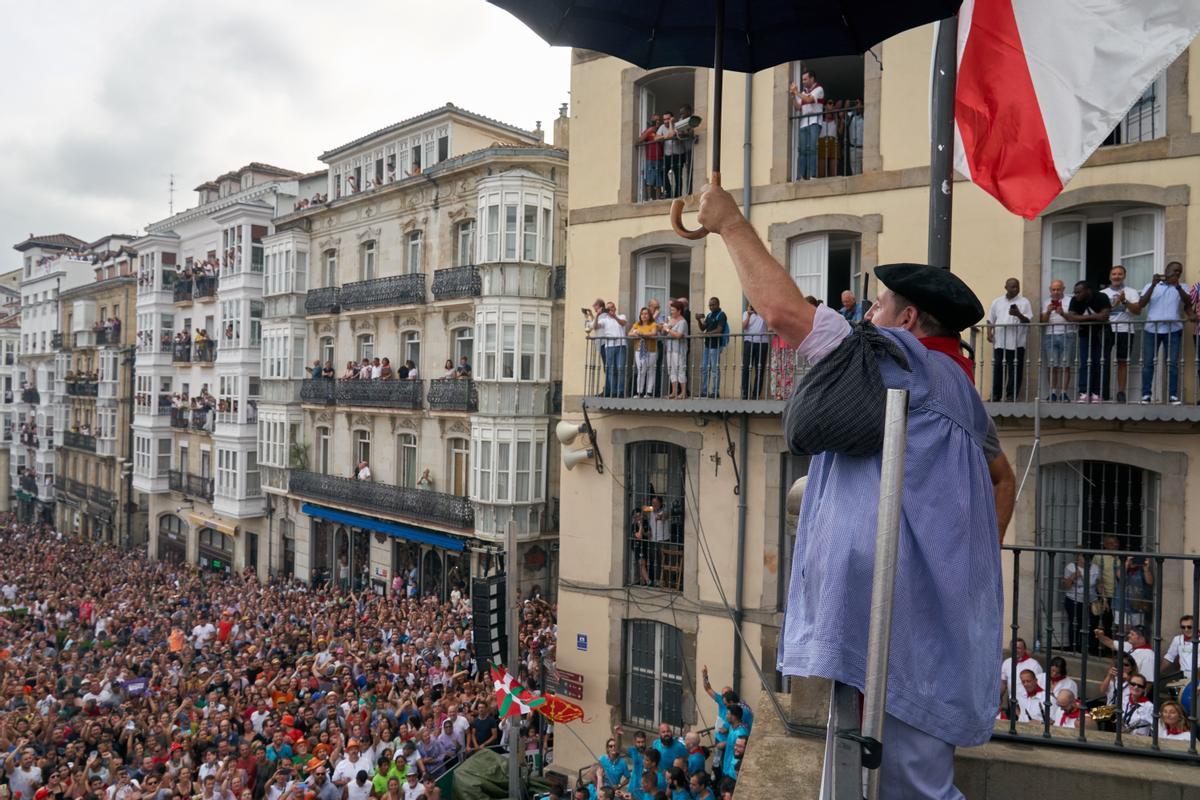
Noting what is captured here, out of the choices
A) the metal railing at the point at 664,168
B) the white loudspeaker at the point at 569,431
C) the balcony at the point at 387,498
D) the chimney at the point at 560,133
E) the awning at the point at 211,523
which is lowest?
the awning at the point at 211,523

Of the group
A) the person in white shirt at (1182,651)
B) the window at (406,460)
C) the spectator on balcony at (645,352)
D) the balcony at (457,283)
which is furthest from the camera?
the window at (406,460)

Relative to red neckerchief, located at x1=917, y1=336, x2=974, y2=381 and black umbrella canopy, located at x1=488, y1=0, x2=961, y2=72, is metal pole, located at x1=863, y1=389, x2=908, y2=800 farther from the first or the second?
black umbrella canopy, located at x1=488, y1=0, x2=961, y2=72

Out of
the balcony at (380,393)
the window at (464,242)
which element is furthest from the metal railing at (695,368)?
→ the balcony at (380,393)

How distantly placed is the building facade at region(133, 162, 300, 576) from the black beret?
120ft

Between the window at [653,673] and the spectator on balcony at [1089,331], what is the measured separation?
25.0 ft

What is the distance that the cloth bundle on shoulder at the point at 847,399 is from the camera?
2.05 meters

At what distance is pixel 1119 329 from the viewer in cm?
1159

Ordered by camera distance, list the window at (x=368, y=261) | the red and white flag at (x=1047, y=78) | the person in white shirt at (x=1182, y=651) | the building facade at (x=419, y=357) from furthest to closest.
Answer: the window at (x=368, y=261) < the building facade at (x=419, y=357) < the person in white shirt at (x=1182, y=651) < the red and white flag at (x=1047, y=78)

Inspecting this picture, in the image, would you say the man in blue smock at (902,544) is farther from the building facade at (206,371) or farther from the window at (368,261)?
the building facade at (206,371)

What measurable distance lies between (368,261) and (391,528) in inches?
377

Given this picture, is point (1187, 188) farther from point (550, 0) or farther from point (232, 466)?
point (232, 466)

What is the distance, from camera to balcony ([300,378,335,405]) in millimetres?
31750

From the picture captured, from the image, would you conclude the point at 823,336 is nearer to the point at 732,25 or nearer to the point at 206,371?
the point at 732,25

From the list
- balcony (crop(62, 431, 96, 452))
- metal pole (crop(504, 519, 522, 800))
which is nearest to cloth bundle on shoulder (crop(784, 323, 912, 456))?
metal pole (crop(504, 519, 522, 800))
